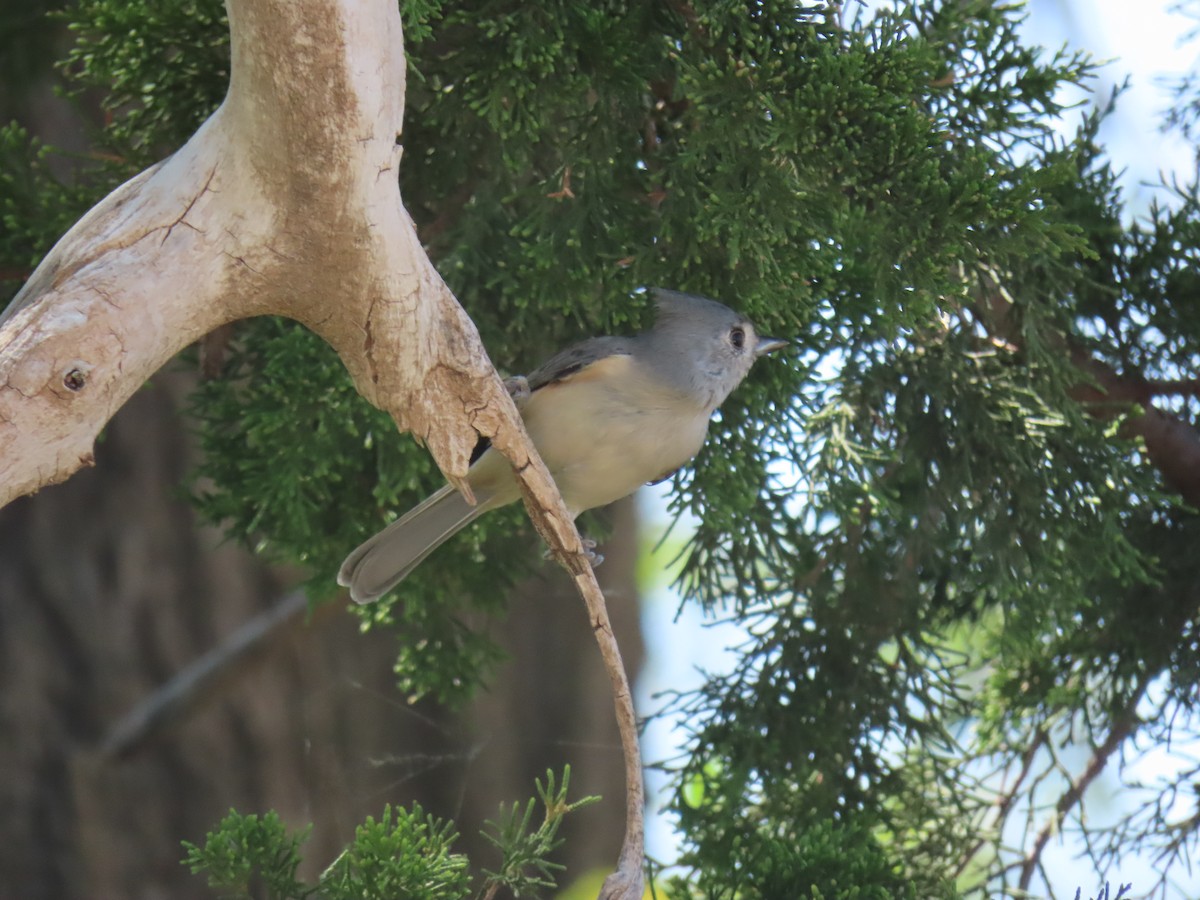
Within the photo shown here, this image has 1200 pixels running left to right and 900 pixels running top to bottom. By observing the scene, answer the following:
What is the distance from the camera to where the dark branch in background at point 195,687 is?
4258 mm

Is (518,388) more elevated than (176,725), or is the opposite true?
(518,388)

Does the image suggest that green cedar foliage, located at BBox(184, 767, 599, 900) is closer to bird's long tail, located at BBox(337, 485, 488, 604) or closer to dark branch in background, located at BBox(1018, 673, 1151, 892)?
bird's long tail, located at BBox(337, 485, 488, 604)

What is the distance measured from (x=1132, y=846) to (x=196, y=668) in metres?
2.99

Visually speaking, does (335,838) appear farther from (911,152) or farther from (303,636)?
(911,152)

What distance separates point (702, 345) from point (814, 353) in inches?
12.9

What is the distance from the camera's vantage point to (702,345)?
2955 millimetres

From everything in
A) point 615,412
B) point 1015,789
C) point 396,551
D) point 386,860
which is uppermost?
point 615,412

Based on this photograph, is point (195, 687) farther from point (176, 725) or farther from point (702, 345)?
point (702, 345)

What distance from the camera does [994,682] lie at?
373cm

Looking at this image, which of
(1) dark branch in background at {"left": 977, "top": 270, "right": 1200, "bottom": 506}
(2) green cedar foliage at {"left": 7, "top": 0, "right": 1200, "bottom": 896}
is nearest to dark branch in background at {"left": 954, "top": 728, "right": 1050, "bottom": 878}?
(2) green cedar foliage at {"left": 7, "top": 0, "right": 1200, "bottom": 896}

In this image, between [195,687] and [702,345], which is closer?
[702,345]

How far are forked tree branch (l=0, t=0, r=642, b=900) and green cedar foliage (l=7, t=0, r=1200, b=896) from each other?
A: 32 centimetres

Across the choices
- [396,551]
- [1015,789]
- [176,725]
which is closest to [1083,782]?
[1015,789]

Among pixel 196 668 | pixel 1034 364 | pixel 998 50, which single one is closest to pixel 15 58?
pixel 196 668
